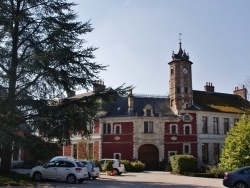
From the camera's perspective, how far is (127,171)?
133ft

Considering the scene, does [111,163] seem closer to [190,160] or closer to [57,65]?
[190,160]

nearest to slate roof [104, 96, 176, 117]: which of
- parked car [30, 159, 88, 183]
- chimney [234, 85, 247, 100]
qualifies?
chimney [234, 85, 247, 100]

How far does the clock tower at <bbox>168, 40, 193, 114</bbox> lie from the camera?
46844 mm

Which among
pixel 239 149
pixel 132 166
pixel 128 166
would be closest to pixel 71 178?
pixel 239 149

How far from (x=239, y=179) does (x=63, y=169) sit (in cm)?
1061

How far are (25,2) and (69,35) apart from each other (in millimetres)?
3524

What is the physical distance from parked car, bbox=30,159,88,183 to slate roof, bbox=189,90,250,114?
24783 mm

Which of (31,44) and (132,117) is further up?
(31,44)

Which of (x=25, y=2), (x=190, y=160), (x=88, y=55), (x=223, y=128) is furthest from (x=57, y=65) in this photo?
(x=223, y=128)

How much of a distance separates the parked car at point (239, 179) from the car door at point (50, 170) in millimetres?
10466

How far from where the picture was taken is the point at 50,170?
24328mm

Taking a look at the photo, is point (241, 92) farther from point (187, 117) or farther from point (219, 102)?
point (187, 117)

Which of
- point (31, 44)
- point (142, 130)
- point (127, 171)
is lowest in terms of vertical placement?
point (127, 171)

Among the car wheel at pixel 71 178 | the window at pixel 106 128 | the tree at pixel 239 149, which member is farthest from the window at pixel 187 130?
the car wheel at pixel 71 178
